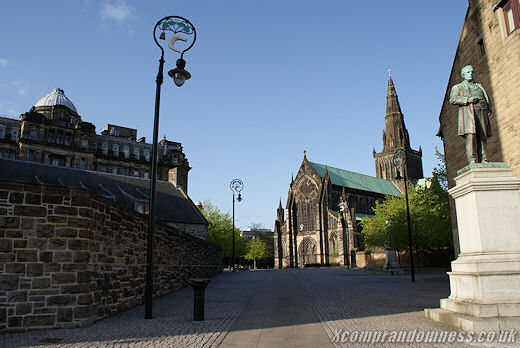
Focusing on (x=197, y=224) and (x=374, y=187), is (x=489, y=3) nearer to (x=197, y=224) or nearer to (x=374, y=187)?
(x=197, y=224)

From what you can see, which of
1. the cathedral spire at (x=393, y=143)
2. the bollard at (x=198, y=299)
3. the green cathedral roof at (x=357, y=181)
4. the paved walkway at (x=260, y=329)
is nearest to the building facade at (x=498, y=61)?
the paved walkway at (x=260, y=329)

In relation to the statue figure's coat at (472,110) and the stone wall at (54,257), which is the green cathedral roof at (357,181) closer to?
the statue figure's coat at (472,110)

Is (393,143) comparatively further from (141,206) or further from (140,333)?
(140,333)

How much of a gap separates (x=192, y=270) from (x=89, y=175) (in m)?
17.9

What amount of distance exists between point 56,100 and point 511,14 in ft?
205

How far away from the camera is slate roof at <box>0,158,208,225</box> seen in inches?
1187

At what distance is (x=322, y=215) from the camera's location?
73.9 metres

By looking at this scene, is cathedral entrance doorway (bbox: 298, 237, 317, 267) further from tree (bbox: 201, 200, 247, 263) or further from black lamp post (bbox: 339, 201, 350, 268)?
tree (bbox: 201, 200, 247, 263)

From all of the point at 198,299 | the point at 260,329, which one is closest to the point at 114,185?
the point at 198,299

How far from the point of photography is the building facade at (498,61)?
16.8 metres

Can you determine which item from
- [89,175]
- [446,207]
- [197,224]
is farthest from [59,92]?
[446,207]

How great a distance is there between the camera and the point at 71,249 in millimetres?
8719

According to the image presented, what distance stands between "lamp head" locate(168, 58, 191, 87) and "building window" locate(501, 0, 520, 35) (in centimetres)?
1512

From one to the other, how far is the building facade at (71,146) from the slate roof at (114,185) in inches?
365
